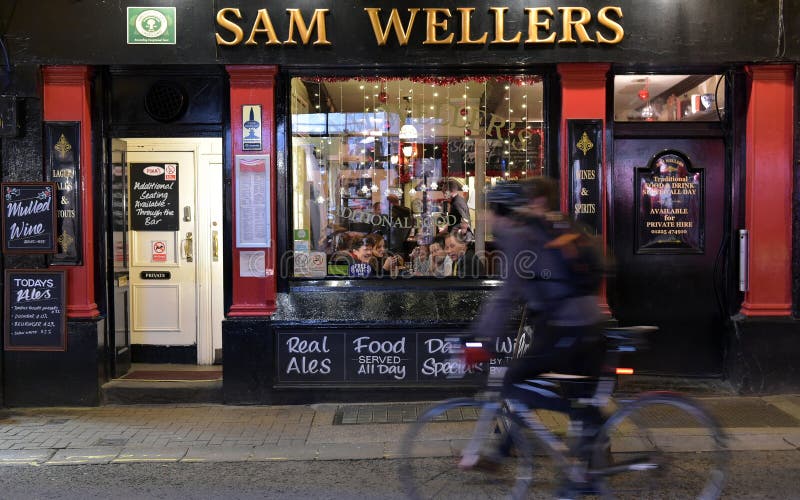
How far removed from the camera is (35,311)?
7113 mm

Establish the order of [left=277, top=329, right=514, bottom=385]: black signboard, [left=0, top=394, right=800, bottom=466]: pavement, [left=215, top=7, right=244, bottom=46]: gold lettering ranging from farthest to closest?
[left=277, top=329, right=514, bottom=385]: black signboard → [left=215, top=7, right=244, bottom=46]: gold lettering → [left=0, top=394, right=800, bottom=466]: pavement

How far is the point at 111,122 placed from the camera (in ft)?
24.3

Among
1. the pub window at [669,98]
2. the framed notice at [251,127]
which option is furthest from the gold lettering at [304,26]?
the pub window at [669,98]

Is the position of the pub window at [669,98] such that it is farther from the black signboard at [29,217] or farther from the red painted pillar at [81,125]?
the black signboard at [29,217]

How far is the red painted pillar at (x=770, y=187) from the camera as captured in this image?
720 cm

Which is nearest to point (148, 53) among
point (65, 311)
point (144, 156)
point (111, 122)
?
point (111, 122)

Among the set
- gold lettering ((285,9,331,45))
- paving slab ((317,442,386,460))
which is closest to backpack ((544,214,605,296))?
paving slab ((317,442,386,460))

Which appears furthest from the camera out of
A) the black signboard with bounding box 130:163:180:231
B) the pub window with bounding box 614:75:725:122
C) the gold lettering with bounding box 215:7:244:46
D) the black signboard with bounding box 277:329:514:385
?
the black signboard with bounding box 130:163:180:231

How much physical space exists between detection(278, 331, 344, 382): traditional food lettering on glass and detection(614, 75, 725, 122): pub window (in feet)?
12.4

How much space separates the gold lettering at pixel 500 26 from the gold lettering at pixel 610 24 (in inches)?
31.2

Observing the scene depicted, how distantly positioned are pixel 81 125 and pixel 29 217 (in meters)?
1.04

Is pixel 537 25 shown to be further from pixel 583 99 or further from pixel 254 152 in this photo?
pixel 254 152

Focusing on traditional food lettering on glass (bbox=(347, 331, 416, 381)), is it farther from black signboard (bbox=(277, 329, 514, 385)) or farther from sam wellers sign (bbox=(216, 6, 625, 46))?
sam wellers sign (bbox=(216, 6, 625, 46))

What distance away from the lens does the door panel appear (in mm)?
7605
